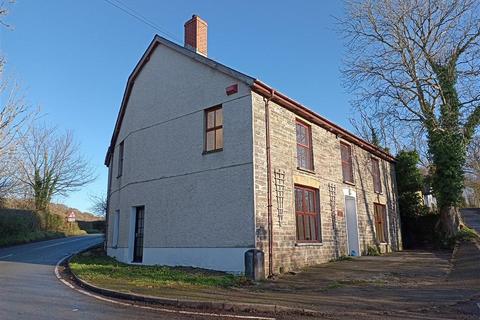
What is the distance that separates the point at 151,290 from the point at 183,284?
3.94 ft

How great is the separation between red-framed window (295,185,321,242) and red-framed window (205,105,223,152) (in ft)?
11.1

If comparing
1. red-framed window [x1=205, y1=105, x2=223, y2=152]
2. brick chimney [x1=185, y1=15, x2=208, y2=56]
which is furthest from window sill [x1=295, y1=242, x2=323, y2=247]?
brick chimney [x1=185, y1=15, x2=208, y2=56]

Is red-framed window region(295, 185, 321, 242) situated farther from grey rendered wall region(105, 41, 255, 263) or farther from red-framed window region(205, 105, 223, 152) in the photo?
red-framed window region(205, 105, 223, 152)

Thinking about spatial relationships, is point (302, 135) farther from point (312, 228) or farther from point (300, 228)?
point (300, 228)

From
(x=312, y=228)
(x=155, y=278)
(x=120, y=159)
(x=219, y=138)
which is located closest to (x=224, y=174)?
(x=219, y=138)

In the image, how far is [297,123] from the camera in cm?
1560

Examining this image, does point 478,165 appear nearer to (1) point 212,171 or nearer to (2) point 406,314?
(1) point 212,171

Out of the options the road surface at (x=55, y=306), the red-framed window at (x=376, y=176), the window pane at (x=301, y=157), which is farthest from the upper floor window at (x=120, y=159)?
the red-framed window at (x=376, y=176)

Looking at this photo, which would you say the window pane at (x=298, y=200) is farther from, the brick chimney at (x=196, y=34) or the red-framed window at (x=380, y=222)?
the red-framed window at (x=380, y=222)

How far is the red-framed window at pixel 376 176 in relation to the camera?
21.9 meters

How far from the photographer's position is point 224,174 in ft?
43.3

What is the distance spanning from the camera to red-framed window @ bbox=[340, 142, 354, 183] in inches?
742

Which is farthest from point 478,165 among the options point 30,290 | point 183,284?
point 30,290

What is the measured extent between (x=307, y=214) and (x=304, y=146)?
2.75 meters
